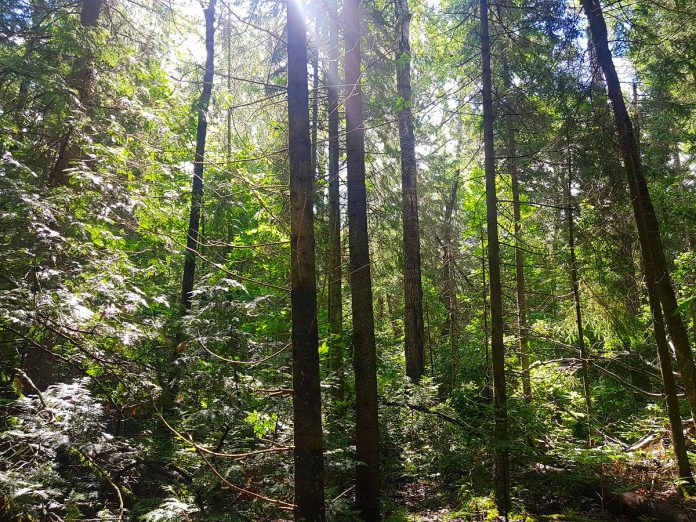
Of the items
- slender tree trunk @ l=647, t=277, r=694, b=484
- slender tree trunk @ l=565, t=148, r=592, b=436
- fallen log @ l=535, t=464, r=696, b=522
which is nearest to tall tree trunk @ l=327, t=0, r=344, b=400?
fallen log @ l=535, t=464, r=696, b=522

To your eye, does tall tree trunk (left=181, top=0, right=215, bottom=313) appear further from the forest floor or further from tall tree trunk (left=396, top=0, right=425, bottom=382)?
the forest floor

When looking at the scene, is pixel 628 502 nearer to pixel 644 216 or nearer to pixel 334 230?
pixel 644 216

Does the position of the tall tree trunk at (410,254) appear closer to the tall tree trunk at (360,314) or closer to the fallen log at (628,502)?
the tall tree trunk at (360,314)

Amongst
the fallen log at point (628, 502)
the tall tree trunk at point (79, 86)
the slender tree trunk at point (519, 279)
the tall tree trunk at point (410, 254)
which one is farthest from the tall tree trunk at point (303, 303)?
the tall tree trunk at point (410, 254)

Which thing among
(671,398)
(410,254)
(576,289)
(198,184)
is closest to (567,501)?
(671,398)

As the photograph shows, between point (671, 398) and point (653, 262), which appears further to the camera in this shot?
point (653, 262)

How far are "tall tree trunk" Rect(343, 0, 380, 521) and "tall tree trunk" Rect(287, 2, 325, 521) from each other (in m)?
2.31

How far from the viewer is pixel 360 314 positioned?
6.98 m

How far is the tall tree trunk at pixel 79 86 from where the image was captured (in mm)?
7250

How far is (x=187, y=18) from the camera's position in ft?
30.4

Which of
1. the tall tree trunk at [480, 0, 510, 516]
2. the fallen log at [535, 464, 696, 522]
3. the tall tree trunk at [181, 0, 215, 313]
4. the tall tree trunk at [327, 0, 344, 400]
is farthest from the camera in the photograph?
the tall tree trunk at [181, 0, 215, 313]

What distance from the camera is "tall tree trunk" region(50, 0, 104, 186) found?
725cm

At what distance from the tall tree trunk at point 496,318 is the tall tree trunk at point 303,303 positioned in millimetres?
3681

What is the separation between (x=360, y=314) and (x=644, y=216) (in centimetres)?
469
